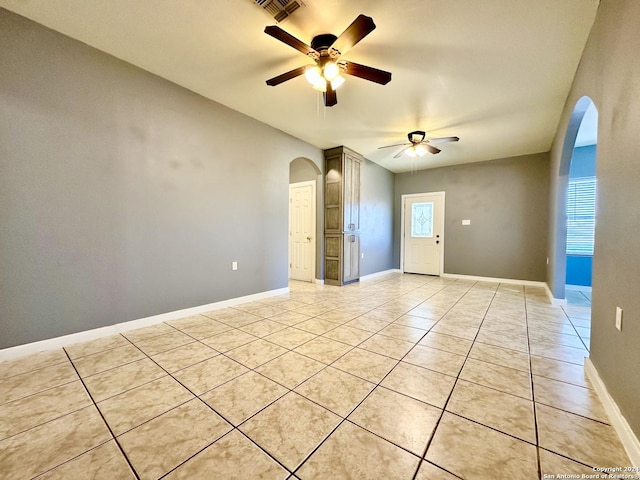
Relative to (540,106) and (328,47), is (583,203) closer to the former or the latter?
(540,106)

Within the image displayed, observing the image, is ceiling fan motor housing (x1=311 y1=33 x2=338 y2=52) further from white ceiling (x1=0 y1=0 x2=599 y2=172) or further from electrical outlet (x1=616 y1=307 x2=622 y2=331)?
electrical outlet (x1=616 y1=307 x2=622 y2=331)

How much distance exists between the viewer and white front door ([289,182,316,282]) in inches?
219

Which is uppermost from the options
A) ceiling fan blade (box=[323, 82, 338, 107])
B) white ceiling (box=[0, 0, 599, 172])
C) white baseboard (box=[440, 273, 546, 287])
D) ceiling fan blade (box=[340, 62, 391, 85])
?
white ceiling (box=[0, 0, 599, 172])

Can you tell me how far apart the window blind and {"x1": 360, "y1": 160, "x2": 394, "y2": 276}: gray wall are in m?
3.62

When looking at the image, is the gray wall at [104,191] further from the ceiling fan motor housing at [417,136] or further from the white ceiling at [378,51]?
the ceiling fan motor housing at [417,136]

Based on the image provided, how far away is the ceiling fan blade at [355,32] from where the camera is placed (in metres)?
1.76

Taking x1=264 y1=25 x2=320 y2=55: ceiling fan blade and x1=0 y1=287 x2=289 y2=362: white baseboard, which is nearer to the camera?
x1=264 y1=25 x2=320 y2=55: ceiling fan blade

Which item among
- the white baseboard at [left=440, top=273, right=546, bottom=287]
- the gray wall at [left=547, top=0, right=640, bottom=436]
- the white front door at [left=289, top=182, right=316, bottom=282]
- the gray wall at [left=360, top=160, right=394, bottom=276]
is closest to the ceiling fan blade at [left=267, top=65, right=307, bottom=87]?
the gray wall at [left=547, top=0, right=640, bottom=436]

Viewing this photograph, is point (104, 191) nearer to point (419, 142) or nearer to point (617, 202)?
point (617, 202)

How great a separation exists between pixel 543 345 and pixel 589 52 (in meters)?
2.58

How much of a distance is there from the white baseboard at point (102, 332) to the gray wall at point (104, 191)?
0.06m

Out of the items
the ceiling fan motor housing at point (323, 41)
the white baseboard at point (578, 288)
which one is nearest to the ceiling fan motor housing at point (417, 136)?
the ceiling fan motor housing at point (323, 41)

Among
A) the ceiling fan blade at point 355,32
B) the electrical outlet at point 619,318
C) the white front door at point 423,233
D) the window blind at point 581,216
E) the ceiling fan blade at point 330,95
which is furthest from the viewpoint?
the white front door at point 423,233

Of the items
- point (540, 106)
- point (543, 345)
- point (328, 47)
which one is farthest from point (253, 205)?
point (540, 106)
